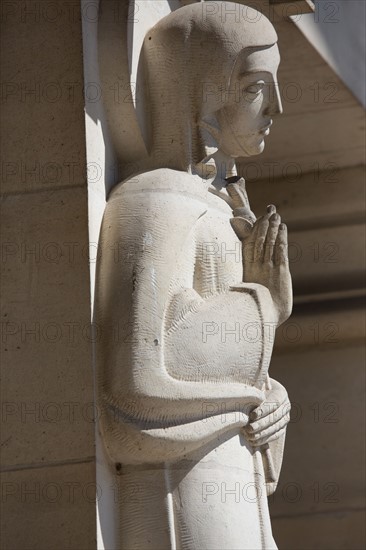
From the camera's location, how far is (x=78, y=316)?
15.6 ft

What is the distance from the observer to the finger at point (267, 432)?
495cm

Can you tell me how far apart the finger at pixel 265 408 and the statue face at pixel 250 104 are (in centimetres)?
72

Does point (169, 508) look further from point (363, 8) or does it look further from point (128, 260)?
point (363, 8)

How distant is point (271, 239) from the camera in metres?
5.09

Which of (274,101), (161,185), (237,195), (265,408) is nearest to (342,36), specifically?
(274,101)

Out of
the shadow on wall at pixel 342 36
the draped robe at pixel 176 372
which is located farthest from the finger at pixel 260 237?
the shadow on wall at pixel 342 36

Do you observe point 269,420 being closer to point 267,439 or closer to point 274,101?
point 267,439

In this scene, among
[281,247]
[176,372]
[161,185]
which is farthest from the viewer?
[281,247]

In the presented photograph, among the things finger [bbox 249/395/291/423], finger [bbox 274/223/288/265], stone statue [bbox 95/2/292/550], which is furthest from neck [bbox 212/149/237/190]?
finger [bbox 249/395/291/423]

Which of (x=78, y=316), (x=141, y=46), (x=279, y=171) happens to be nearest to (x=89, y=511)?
(x=78, y=316)

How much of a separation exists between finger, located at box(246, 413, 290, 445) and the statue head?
0.71 meters

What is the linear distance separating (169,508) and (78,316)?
1.72 ft

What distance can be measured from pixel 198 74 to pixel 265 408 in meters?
0.91

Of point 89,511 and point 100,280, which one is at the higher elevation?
point 100,280
